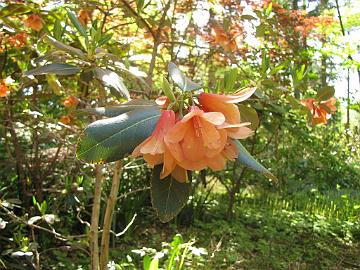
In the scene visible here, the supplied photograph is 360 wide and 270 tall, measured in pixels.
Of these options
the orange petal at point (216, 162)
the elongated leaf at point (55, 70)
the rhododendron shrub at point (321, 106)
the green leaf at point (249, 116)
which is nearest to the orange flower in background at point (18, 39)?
the elongated leaf at point (55, 70)

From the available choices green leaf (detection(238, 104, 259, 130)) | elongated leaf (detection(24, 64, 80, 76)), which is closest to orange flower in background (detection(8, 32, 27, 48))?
elongated leaf (detection(24, 64, 80, 76))

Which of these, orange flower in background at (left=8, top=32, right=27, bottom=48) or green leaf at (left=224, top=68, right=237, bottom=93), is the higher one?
orange flower in background at (left=8, top=32, right=27, bottom=48)

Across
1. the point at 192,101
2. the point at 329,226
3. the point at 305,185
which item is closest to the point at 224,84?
the point at 192,101

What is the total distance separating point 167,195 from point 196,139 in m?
0.13

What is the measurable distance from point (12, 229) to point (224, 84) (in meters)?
2.26

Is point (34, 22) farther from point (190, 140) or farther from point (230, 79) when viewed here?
point (190, 140)

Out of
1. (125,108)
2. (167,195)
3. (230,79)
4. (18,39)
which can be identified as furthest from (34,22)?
(167,195)

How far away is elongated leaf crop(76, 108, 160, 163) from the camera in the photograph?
578mm

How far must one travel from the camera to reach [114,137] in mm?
590

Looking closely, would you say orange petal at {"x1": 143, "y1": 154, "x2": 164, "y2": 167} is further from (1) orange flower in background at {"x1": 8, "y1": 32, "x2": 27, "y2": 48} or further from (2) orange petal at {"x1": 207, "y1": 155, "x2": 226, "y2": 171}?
(1) orange flower in background at {"x1": 8, "y1": 32, "x2": 27, "y2": 48}

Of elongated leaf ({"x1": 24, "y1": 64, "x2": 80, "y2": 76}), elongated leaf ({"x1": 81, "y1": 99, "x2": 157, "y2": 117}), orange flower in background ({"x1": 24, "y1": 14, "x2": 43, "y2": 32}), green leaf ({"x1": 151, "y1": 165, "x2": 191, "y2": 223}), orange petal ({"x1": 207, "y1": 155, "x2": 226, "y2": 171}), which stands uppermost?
→ orange flower in background ({"x1": 24, "y1": 14, "x2": 43, "y2": 32})

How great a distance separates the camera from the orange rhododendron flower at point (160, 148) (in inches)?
21.6

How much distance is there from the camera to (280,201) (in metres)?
5.04

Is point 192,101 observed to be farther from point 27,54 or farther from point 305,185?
point 305,185
